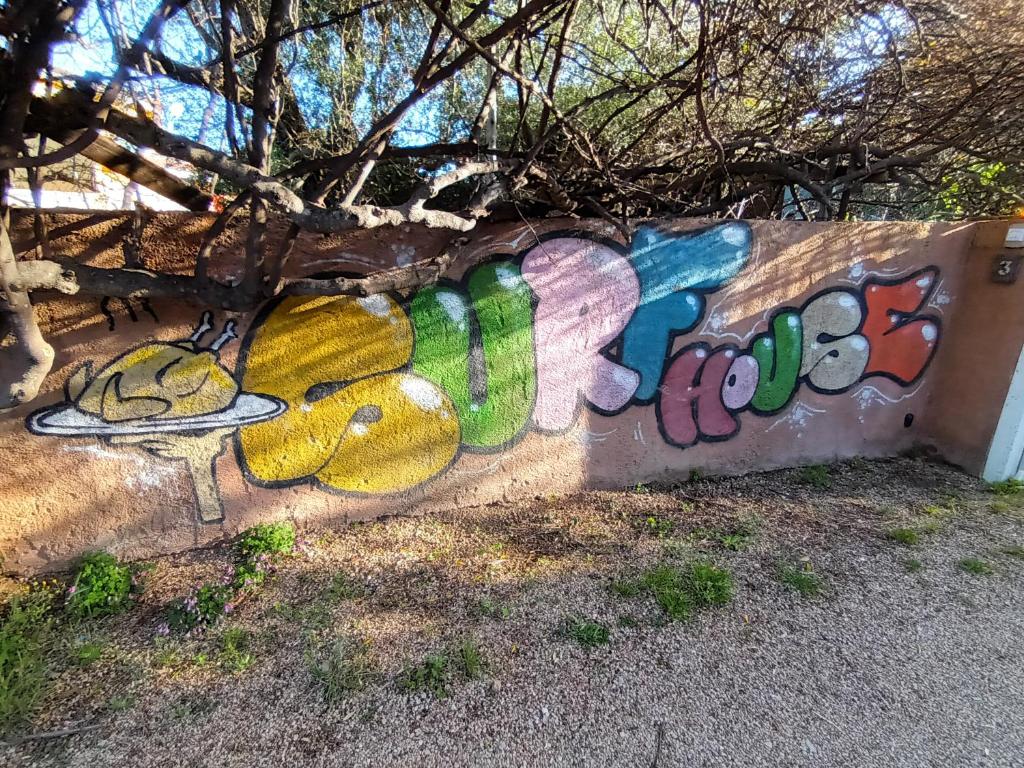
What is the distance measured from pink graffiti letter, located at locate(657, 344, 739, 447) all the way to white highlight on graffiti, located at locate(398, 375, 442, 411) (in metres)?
1.83

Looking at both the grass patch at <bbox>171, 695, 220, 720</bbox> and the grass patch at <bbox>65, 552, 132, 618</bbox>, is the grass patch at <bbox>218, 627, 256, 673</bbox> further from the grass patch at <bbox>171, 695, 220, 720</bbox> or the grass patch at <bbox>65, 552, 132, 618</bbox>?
the grass patch at <bbox>65, 552, 132, 618</bbox>

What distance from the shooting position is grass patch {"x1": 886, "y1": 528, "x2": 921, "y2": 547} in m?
3.43

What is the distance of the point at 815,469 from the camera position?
4535mm

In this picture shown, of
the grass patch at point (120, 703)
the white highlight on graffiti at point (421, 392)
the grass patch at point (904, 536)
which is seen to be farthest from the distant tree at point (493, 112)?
the grass patch at point (904, 536)

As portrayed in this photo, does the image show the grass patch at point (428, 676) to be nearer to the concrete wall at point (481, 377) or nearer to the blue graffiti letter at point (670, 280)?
the concrete wall at point (481, 377)

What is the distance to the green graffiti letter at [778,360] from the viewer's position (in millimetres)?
4238

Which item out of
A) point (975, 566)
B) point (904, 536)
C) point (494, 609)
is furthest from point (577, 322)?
point (975, 566)

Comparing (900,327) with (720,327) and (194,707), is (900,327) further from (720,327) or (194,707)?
(194,707)

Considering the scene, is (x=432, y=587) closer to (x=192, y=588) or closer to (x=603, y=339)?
(x=192, y=588)

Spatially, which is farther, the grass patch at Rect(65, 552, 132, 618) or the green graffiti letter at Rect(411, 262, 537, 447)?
the green graffiti letter at Rect(411, 262, 537, 447)

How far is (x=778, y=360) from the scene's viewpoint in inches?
169

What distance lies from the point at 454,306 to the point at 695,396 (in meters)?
2.15

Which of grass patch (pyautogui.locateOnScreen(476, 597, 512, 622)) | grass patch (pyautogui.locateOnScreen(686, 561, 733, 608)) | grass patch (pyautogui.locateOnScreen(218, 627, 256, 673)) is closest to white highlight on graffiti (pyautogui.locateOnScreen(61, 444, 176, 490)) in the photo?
grass patch (pyautogui.locateOnScreen(218, 627, 256, 673))

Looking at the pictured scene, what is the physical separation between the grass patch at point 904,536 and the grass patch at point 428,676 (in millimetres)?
3212
